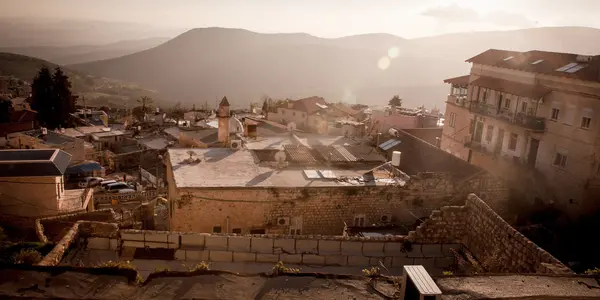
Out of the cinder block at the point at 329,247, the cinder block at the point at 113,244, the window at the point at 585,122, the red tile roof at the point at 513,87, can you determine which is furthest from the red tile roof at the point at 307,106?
the cinder block at the point at 113,244

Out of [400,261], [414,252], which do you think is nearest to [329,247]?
[400,261]

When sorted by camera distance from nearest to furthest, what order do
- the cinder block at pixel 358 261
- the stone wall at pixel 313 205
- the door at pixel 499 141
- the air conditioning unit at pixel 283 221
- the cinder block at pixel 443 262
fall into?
the cinder block at pixel 358 261 → the cinder block at pixel 443 262 → the stone wall at pixel 313 205 → the air conditioning unit at pixel 283 221 → the door at pixel 499 141

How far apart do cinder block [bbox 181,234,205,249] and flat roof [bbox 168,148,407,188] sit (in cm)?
488

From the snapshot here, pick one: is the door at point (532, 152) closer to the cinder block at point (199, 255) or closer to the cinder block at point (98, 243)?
the cinder block at point (199, 255)

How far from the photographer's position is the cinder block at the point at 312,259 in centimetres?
1086

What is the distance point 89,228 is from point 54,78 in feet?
168

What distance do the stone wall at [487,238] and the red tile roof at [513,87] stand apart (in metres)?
15.3

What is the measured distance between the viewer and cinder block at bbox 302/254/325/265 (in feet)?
35.6

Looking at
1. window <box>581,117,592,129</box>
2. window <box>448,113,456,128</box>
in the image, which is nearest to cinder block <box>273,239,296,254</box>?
window <box>581,117,592,129</box>

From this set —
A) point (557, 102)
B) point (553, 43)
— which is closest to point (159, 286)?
point (557, 102)

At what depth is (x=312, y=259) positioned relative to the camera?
10883 mm

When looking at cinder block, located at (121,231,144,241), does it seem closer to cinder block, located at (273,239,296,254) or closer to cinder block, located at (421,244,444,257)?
cinder block, located at (273,239,296,254)

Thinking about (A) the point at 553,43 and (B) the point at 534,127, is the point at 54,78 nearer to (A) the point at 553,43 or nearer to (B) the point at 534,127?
(B) the point at 534,127

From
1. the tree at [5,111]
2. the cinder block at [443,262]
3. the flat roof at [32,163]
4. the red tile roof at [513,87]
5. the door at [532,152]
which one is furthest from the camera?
the tree at [5,111]
